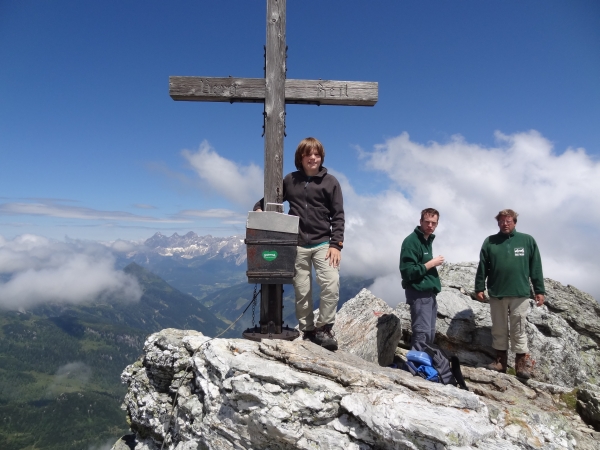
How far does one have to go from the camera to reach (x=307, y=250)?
7.15m

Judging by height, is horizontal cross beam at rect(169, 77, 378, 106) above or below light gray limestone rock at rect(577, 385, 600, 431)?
above

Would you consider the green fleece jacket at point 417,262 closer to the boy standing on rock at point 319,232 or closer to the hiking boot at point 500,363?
the boy standing on rock at point 319,232

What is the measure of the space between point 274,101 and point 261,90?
1.21ft

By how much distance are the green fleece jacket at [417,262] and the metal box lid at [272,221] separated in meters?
2.75

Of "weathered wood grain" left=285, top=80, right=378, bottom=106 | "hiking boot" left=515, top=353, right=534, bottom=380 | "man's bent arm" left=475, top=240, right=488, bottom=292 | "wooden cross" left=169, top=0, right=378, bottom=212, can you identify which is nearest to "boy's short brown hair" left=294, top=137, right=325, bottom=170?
"wooden cross" left=169, top=0, right=378, bottom=212

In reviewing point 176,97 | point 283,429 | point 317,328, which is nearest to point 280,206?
point 317,328

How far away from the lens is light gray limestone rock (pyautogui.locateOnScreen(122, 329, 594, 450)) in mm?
4562

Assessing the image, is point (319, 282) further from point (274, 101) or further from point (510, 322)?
point (510, 322)

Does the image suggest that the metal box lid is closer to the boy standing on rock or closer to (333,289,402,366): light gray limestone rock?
the boy standing on rock

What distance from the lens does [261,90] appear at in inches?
299

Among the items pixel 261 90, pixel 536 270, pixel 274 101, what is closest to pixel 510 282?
pixel 536 270

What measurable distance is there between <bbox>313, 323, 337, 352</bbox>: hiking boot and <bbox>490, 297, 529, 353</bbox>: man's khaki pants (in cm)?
445

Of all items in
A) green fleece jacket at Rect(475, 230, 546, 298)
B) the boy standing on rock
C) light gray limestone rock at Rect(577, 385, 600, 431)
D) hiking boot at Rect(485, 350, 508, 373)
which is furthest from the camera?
hiking boot at Rect(485, 350, 508, 373)

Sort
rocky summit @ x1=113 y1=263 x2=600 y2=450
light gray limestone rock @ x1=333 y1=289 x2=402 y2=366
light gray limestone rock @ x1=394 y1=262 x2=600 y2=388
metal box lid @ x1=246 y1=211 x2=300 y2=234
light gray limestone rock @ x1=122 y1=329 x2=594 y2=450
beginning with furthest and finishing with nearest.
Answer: light gray limestone rock @ x1=394 y1=262 x2=600 y2=388
light gray limestone rock @ x1=333 y1=289 x2=402 y2=366
metal box lid @ x1=246 y1=211 x2=300 y2=234
rocky summit @ x1=113 y1=263 x2=600 y2=450
light gray limestone rock @ x1=122 y1=329 x2=594 y2=450
